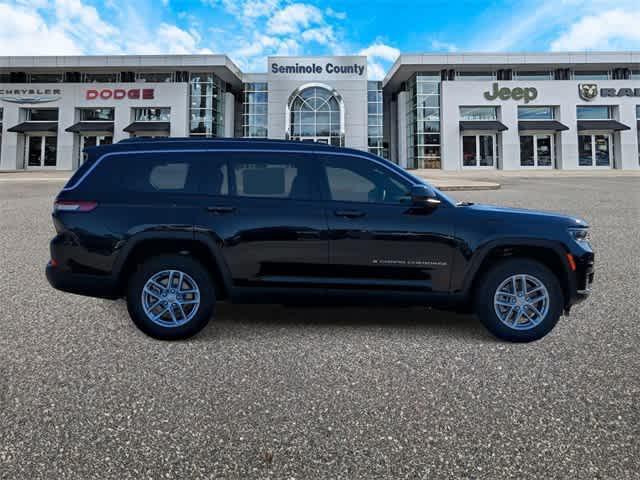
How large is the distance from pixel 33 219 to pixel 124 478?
11.7 m

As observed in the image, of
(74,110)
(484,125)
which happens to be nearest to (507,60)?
(484,125)

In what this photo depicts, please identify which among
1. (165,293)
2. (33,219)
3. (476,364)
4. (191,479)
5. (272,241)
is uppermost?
(33,219)

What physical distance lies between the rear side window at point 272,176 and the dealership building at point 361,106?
3839cm

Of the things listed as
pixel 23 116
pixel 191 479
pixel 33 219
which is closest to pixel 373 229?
pixel 191 479

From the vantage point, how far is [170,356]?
3434mm

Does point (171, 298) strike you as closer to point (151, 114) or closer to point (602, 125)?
point (151, 114)

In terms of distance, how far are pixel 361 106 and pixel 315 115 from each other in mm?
4760

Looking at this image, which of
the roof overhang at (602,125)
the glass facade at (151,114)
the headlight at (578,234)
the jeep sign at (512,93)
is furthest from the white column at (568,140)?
the headlight at (578,234)

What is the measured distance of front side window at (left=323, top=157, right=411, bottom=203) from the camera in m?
→ 3.92

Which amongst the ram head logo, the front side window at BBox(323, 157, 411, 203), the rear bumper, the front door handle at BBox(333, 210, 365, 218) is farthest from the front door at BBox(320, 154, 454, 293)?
the ram head logo

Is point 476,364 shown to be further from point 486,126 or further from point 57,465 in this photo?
point 486,126

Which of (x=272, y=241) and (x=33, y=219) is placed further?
(x=33, y=219)

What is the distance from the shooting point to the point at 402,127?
156 ft

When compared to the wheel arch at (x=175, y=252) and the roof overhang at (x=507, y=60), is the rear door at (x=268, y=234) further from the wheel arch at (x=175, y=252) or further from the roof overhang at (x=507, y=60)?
the roof overhang at (x=507, y=60)
